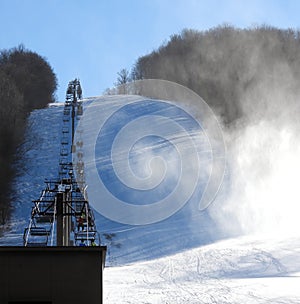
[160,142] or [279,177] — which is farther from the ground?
[160,142]

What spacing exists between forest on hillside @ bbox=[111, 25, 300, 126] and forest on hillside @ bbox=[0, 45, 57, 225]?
8.75 meters

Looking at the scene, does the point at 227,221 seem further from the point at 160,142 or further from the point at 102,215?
the point at 160,142

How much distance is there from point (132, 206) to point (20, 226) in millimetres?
5160

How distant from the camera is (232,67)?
56562mm

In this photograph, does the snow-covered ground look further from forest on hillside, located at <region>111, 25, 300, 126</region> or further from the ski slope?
forest on hillside, located at <region>111, 25, 300, 126</region>

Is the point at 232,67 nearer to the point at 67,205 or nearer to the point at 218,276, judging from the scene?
the point at 218,276

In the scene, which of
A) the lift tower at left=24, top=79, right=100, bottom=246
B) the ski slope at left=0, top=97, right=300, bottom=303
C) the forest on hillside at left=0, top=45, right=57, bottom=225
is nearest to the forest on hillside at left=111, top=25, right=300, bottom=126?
the forest on hillside at left=0, top=45, right=57, bottom=225

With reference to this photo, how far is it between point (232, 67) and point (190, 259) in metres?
39.4

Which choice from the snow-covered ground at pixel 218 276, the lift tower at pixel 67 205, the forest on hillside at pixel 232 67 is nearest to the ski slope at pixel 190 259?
the snow-covered ground at pixel 218 276

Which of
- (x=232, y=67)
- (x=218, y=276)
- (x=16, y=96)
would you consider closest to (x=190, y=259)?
(x=218, y=276)

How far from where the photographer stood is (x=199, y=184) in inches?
1167

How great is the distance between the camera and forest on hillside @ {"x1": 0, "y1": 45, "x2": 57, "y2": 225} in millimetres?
33938

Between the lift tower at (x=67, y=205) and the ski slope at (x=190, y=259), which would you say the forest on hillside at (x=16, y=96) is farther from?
the lift tower at (x=67, y=205)

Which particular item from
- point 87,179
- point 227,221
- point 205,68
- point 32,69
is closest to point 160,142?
point 87,179
